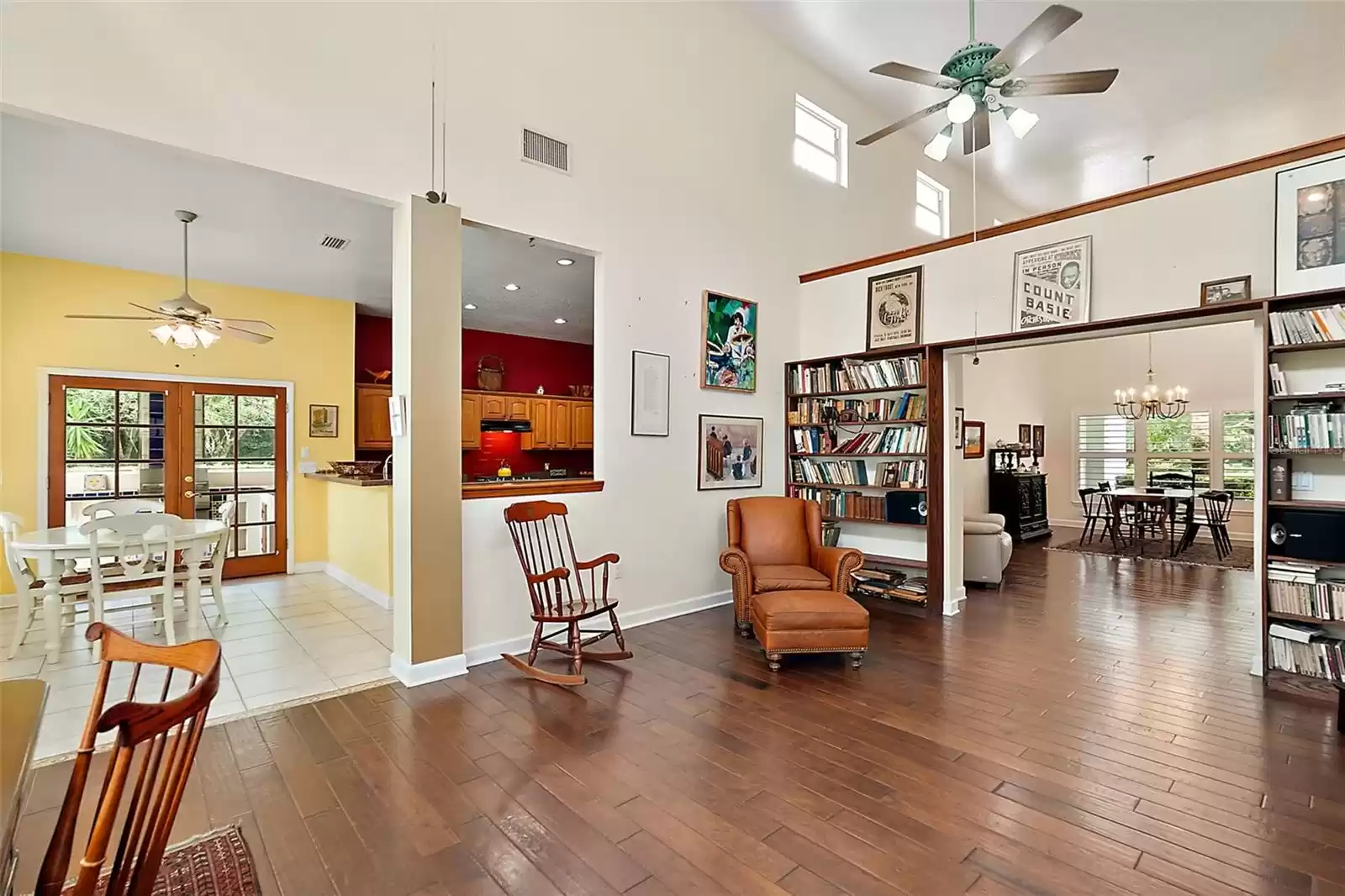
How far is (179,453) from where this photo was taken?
6320mm

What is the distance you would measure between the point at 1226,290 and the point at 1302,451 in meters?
1.03

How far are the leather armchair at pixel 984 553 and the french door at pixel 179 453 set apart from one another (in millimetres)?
7302

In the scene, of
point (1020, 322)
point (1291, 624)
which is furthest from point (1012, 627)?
point (1020, 322)

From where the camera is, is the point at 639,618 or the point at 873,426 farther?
the point at 873,426

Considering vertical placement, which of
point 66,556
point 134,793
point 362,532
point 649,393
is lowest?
point 362,532

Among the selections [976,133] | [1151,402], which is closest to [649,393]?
[976,133]

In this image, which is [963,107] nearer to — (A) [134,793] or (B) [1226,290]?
(B) [1226,290]

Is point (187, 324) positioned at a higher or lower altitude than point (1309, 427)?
higher

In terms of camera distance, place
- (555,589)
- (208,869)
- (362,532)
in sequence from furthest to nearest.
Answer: (362,532) < (555,589) < (208,869)

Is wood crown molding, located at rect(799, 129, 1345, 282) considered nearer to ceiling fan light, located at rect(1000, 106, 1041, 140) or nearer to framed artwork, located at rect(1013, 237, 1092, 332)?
framed artwork, located at rect(1013, 237, 1092, 332)

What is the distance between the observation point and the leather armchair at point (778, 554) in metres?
4.50

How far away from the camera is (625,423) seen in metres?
4.80

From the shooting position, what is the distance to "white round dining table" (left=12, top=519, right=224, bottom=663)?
13.3 feet

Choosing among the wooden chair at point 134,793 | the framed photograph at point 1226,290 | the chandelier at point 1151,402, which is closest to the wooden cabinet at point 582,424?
the framed photograph at point 1226,290
